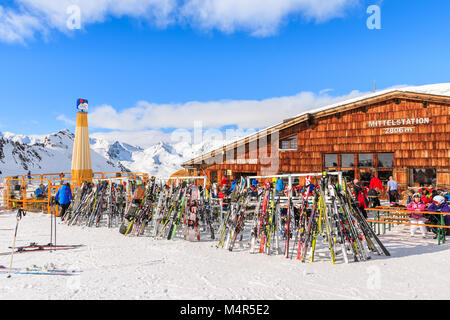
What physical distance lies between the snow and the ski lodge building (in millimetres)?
8899

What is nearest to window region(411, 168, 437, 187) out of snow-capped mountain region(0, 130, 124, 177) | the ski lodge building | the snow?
the ski lodge building

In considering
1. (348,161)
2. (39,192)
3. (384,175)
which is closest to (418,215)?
(384,175)

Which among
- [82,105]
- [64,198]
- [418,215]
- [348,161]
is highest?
[82,105]

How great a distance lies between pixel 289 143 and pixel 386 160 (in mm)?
5255

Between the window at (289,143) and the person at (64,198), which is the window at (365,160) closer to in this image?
the window at (289,143)

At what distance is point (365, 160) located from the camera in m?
16.9

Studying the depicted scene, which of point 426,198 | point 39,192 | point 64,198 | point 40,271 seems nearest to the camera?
point 40,271

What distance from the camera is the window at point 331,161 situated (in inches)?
691

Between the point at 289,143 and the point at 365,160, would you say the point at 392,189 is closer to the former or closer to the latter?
the point at 365,160

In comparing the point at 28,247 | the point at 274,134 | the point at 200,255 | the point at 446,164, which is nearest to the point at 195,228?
the point at 200,255

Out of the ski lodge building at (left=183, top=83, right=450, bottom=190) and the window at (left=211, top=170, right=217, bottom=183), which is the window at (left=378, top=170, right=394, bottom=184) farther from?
the window at (left=211, top=170, right=217, bottom=183)

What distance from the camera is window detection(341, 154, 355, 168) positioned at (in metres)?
17.2

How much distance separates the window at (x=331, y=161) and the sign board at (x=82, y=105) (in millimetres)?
13409
